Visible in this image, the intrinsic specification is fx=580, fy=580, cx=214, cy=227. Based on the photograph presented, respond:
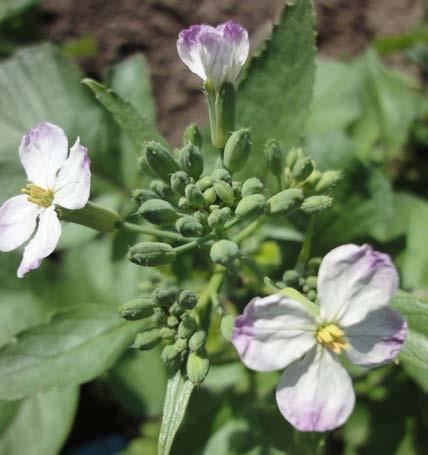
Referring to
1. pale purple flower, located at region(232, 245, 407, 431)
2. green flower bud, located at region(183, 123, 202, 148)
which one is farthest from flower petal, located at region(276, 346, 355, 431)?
green flower bud, located at region(183, 123, 202, 148)

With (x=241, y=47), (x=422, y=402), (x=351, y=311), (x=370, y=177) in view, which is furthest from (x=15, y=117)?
(x=422, y=402)

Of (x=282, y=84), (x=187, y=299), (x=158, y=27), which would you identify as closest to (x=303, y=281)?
(x=187, y=299)

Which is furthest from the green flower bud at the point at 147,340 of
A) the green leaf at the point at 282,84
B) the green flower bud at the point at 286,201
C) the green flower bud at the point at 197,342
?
the green leaf at the point at 282,84

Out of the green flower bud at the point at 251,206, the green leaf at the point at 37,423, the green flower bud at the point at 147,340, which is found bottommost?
the green leaf at the point at 37,423

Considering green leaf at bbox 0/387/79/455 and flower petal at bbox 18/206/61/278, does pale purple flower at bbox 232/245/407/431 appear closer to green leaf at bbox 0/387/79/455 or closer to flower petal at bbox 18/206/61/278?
flower petal at bbox 18/206/61/278

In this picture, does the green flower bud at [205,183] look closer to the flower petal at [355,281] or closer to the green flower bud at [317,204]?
the green flower bud at [317,204]

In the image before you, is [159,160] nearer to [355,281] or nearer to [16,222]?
[16,222]
